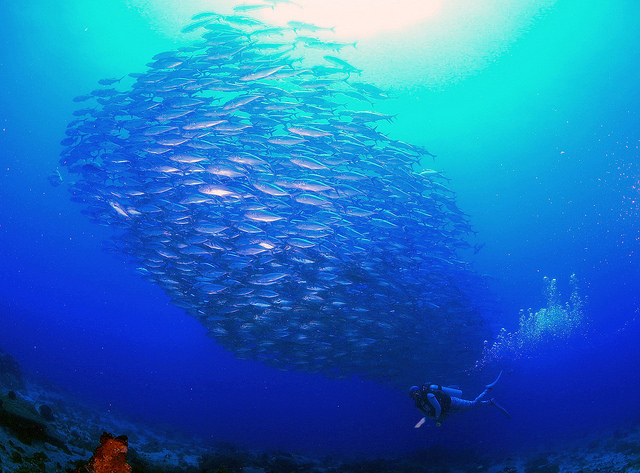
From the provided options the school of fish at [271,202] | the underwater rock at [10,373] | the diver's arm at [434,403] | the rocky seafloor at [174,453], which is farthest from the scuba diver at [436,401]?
the underwater rock at [10,373]

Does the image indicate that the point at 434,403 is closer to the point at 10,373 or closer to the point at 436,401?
the point at 436,401

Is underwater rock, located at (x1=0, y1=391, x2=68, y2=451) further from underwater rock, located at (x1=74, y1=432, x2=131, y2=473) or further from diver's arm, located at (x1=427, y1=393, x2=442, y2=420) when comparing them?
diver's arm, located at (x1=427, y1=393, x2=442, y2=420)

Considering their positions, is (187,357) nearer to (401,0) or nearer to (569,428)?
(569,428)

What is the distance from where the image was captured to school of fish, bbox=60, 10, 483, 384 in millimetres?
7770

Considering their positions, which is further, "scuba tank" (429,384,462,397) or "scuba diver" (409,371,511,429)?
"scuba tank" (429,384,462,397)

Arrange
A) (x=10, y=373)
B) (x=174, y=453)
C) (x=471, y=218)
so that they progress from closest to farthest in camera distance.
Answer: (x=174, y=453) → (x=10, y=373) → (x=471, y=218)

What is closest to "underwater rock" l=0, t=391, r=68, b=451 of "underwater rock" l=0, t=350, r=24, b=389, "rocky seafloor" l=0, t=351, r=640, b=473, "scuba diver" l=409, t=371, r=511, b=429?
"rocky seafloor" l=0, t=351, r=640, b=473

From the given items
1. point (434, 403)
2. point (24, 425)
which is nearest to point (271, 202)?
point (434, 403)

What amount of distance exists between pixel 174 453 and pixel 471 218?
3464 centimetres

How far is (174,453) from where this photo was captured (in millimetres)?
12219

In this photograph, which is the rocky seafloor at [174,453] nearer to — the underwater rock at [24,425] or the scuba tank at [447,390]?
the underwater rock at [24,425]

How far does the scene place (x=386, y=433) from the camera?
19391mm

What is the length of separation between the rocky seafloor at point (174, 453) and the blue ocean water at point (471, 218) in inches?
119

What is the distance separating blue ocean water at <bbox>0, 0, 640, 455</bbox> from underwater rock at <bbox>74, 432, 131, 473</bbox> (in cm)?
1153
